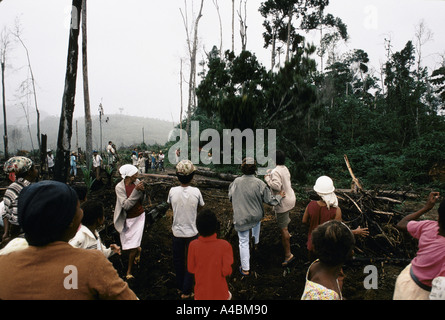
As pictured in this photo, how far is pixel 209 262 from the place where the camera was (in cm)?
213

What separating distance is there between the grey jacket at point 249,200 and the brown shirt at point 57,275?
2.37 metres

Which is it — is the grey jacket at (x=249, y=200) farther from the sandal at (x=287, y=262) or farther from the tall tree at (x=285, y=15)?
the tall tree at (x=285, y=15)

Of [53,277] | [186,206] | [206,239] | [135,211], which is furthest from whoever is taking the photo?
[135,211]

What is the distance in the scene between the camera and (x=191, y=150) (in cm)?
1702

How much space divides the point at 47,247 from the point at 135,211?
233 centimetres

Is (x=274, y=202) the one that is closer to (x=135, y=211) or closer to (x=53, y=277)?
(x=135, y=211)

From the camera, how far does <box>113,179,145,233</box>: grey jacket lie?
3148mm

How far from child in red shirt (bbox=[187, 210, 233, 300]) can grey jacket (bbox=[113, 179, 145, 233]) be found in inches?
51.6

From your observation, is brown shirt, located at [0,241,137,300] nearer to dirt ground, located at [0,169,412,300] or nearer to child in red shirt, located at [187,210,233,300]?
child in red shirt, located at [187,210,233,300]

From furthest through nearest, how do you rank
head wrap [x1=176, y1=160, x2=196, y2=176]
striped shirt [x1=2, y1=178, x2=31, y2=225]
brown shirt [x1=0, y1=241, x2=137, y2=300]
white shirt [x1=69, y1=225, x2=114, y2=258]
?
head wrap [x1=176, y1=160, x2=196, y2=176] < striped shirt [x1=2, y1=178, x2=31, y2=225] < white shirt [x1=69, y1=225, x2=114, y2=258] < brown shirt [x1=0, y1=241, x2=137, y2=300]

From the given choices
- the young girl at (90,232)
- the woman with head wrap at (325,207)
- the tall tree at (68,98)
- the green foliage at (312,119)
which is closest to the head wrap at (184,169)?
the young girl at (90,232)

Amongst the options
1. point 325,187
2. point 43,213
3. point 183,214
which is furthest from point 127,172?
point 325,187

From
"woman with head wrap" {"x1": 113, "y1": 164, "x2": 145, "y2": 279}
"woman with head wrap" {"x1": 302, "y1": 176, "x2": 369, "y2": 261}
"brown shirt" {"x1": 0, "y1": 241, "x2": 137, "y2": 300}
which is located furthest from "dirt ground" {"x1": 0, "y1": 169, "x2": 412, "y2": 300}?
"brown shirt" {"x1": 0, "y1": 241, "x2": 137, "y2": 300}
